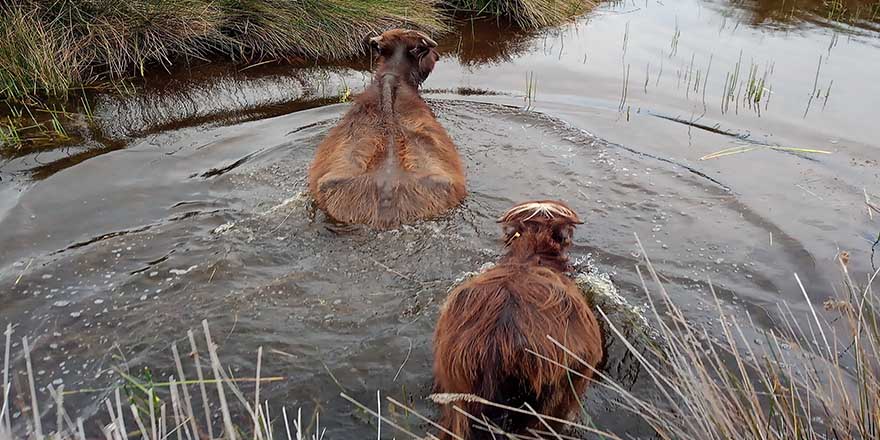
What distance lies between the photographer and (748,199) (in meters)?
5.38

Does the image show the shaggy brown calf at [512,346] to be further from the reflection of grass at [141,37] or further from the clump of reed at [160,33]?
the clump of reed at [160,33]

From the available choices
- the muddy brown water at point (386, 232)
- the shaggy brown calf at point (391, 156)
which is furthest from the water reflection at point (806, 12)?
the shaggy brown calf at point (391, 156)

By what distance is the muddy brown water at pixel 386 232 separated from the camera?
361 cm

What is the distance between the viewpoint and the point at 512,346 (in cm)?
251

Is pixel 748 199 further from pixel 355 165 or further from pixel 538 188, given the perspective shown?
pixel 355 165

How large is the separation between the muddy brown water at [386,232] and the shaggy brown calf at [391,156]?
0.17 m

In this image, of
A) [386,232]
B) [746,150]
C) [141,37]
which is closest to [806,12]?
[746,150]

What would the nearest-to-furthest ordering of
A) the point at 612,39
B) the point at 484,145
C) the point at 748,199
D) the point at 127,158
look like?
the point at 748,199 < the point at 127,158 < the point at 484,145 < the point at 612,39

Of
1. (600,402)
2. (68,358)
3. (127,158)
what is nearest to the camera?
(600,402)

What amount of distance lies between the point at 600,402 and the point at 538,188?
8.65 feet

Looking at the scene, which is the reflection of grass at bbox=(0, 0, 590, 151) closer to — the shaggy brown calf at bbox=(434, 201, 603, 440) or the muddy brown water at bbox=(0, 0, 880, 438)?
the muddy brown water at bbox=(0, 0, 880, 438)

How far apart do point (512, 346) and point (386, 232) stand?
Result: 2.17 metres

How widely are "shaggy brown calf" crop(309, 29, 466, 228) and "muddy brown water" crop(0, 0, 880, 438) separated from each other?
0.56 feet

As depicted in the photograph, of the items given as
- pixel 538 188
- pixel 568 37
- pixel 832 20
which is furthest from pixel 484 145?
pixel 832 20
